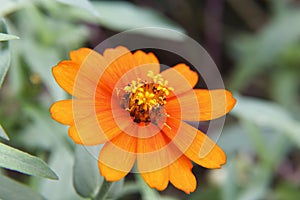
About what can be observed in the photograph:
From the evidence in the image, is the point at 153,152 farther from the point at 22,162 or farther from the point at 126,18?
the point at 126,18

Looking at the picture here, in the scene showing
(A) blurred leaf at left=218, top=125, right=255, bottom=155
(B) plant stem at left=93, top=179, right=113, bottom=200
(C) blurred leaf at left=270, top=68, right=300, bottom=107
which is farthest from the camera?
(C) blurred leaf at left=270, top=68, right=300, bottom=107

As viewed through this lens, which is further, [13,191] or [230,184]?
[230,184]

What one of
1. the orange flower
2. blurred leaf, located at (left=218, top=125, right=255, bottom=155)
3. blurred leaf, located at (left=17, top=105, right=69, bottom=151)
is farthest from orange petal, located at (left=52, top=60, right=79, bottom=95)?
blurred leaf, located at (left=218, top=125, right=255, bottom=155)

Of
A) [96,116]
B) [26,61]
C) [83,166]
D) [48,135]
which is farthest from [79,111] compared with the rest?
[26,61]

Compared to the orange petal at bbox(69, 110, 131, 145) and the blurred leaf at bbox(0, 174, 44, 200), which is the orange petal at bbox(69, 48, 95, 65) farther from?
the blurred leaf at bbox(0, 174, 44, 200)

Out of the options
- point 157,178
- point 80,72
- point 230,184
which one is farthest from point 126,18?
point 157,178

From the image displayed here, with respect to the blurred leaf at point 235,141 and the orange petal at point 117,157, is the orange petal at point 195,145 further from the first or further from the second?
the blurred leaf at point 235,141

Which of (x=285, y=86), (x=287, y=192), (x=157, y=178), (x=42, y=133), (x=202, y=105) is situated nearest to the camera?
(x=157, y=178)
